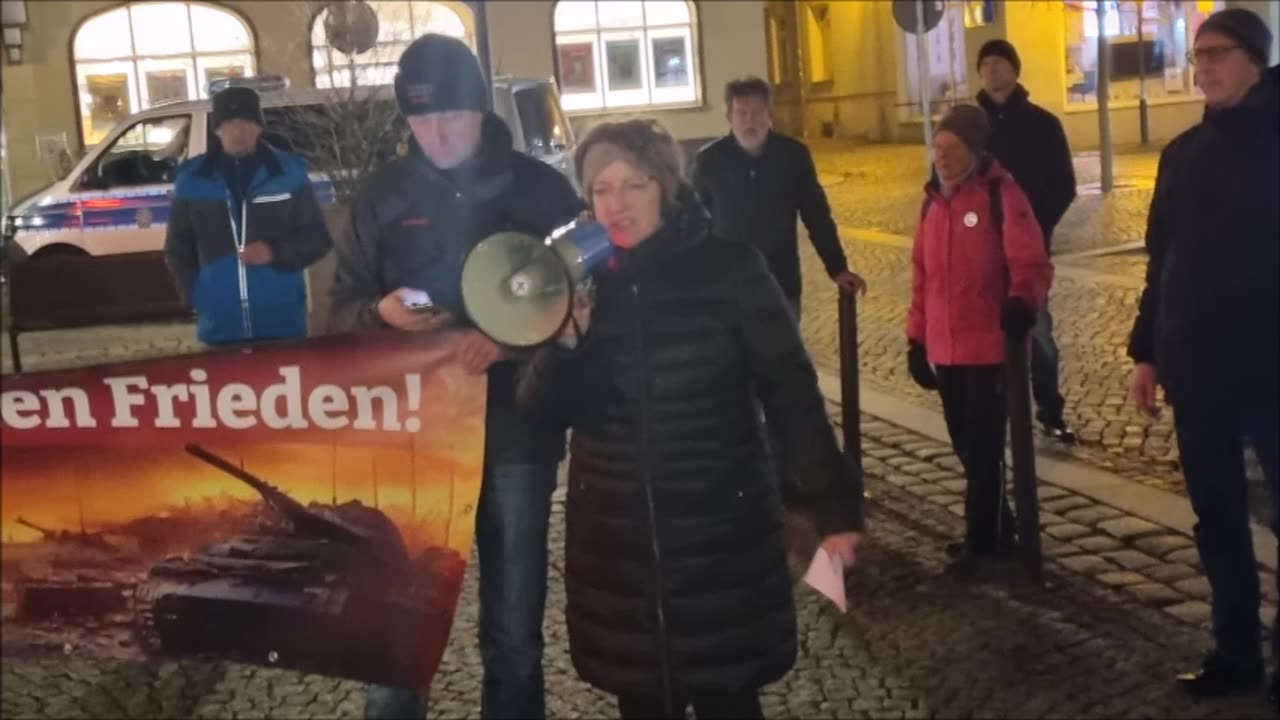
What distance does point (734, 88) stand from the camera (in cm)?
727

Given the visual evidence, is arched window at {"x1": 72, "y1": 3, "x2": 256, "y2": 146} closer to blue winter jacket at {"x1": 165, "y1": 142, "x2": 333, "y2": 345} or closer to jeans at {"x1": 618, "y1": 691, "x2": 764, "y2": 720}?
blue winter jacket at {"x1": 165, "y1": 142, "x2": 333, "y2": 345}

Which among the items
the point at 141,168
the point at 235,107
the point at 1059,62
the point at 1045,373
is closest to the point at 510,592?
the point at 235,107

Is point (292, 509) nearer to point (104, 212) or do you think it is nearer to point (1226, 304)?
point (1226, 304)

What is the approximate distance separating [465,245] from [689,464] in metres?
0.85

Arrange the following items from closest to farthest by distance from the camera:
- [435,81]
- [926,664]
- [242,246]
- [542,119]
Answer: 1. [435,81]
2. [926,664]
3. [242,246]
4. [542,119]

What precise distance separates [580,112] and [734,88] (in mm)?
17989

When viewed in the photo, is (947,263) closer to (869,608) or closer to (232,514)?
(869,608)

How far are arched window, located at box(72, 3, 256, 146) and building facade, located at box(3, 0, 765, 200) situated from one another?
24 mm

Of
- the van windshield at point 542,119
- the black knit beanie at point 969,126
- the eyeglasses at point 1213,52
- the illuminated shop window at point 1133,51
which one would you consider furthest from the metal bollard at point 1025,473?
the illuminated shop window at point 1133,51

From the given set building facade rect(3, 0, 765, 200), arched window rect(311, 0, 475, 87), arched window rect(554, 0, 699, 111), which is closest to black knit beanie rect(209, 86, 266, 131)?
arched window rect(311, 0, 475, 87)

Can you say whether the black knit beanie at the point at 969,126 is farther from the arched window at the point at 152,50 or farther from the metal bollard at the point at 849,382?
the arched window at the point at 152,50

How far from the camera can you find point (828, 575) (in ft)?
11.8

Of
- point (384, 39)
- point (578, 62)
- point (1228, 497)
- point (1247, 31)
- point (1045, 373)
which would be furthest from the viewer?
point (578, 62)

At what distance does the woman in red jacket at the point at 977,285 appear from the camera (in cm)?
593
